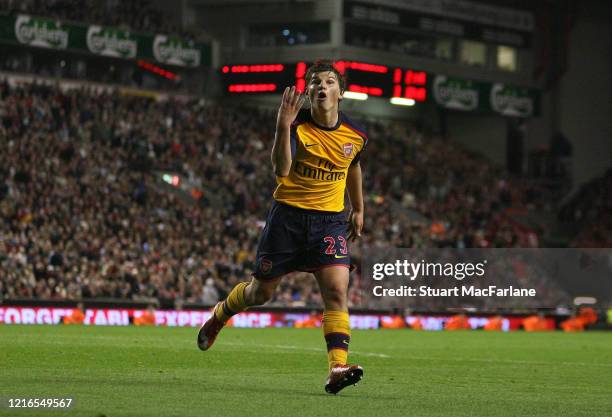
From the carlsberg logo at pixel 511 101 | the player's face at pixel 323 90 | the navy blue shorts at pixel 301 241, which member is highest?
the carlsberg logo at pixel 511 101

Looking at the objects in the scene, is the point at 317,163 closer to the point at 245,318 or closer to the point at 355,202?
the point at 355,202

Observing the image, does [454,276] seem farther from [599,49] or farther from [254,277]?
[599,49]

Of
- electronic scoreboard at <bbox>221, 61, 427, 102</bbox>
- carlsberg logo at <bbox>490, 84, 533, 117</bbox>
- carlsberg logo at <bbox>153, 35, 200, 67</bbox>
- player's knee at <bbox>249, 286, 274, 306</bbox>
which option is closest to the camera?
player's knee at <bbox>249, 286, 274, 306</bbox>

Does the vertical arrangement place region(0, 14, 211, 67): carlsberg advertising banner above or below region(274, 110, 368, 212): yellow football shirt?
above

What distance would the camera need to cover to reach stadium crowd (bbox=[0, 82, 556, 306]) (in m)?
32.5

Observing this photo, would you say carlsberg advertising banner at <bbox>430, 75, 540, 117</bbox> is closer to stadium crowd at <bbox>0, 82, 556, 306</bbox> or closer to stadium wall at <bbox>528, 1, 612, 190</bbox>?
stadium crowd at <bbox>0, 82, 556, 306</bbox>

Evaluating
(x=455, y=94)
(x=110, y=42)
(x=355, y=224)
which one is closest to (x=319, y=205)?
(x=355, y=224)

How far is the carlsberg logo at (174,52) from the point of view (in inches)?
1774

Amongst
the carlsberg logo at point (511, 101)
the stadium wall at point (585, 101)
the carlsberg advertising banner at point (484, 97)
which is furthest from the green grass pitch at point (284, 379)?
the stadium wall at point (585, 101)

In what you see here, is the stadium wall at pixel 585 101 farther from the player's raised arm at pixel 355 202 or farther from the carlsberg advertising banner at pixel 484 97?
the player's raised arm at pixel 355 202

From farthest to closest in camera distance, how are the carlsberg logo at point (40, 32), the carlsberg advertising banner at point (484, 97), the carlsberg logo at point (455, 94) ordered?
the carlsberg advertising banner at point (484, 97) → the carlsberg logo at point (455, 94) → the carlsberg logo at point (40, 32)

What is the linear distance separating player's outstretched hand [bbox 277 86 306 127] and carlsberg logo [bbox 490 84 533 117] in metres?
43.1

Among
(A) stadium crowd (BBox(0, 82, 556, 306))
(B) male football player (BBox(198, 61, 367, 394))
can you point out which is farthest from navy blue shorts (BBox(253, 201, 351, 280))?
(A) stadium crowd (BBox(0, 82, 556, 306))

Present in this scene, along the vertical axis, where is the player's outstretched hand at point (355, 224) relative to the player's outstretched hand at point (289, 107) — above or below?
below
